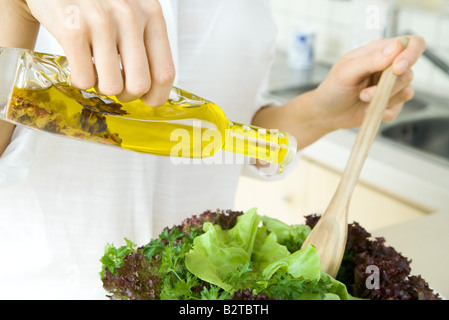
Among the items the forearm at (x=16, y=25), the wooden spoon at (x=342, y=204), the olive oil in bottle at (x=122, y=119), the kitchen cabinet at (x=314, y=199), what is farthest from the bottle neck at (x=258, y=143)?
the kitchen cabinet at (x=314, y=199)

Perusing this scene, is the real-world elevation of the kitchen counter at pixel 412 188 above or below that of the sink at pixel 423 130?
below

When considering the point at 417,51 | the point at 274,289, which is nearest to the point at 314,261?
the point at 274,289

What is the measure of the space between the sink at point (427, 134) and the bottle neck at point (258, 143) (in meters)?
1.37

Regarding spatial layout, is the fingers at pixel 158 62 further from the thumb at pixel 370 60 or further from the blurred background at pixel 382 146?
the blurred background at pixel 382 146

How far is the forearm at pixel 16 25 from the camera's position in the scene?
593mm

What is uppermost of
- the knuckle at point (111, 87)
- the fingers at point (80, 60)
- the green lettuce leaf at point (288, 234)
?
the fingers at point (80, 60)

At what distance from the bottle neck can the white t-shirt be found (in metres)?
0.30

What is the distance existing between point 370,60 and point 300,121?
23 cm

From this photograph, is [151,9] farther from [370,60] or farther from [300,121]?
[300,121]

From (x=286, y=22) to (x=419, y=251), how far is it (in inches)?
68.7

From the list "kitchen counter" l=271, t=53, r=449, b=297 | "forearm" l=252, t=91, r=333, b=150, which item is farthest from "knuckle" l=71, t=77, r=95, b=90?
"kitchen counter" l=271, t=53, r=449, b=297

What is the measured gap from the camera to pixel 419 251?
3.43ft
